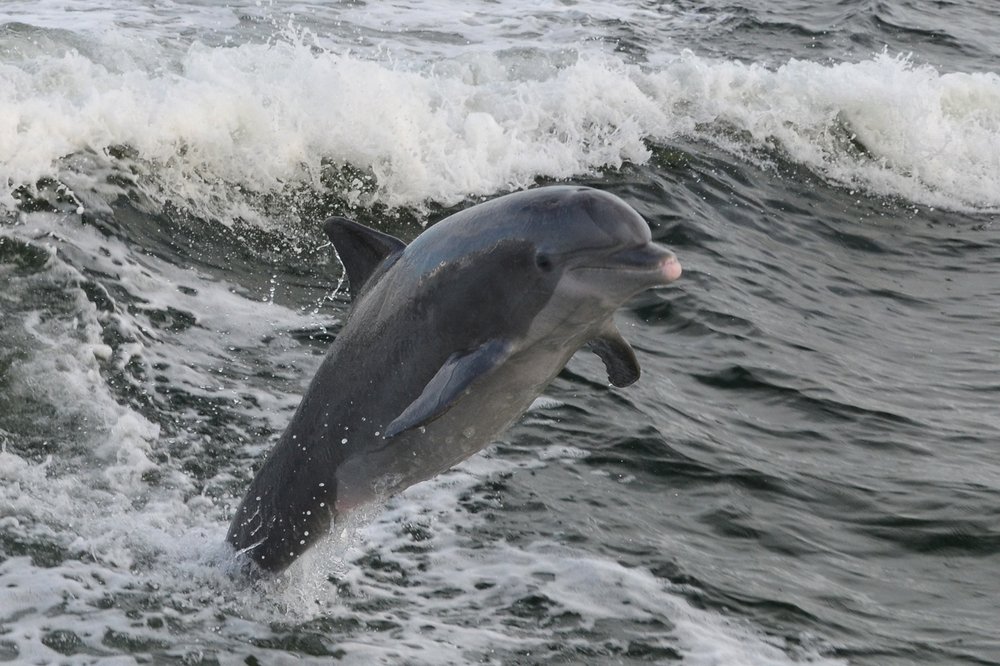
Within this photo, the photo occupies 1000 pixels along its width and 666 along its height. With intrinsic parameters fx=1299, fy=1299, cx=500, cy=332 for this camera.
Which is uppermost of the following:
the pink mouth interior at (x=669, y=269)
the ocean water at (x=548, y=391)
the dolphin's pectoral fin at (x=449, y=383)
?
the pink mouth interior at (x=669, y=269)

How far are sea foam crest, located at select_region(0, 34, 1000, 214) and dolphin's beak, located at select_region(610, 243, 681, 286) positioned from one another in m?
7.72

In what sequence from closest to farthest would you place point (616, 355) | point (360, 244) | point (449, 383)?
point (449, 383) < point (616, 355) < point (360, 244)

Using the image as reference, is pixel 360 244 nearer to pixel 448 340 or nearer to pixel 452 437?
pixel 448 340

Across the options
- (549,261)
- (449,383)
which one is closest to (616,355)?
(549,261)

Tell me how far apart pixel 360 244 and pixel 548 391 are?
13.3ft

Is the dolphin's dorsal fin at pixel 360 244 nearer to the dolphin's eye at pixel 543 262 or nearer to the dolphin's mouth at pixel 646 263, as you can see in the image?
the dolphin's eye at pixel 543 262

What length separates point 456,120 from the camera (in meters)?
15.9

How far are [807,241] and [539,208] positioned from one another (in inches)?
406

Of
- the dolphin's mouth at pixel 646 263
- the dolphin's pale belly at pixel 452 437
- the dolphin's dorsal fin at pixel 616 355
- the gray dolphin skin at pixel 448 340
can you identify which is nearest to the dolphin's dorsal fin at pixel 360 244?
the gray dolphin skin at pixel 448 340

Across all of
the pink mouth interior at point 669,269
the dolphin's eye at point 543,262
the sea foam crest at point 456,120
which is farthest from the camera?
the sea foam crest at point 456,120

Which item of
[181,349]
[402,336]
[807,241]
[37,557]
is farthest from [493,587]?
[807,241]

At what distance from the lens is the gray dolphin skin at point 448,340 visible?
5.49m

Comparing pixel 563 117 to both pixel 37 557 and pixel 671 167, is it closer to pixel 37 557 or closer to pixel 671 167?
pixel 671 167

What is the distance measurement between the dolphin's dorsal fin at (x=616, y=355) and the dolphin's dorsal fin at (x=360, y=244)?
1094 mm
